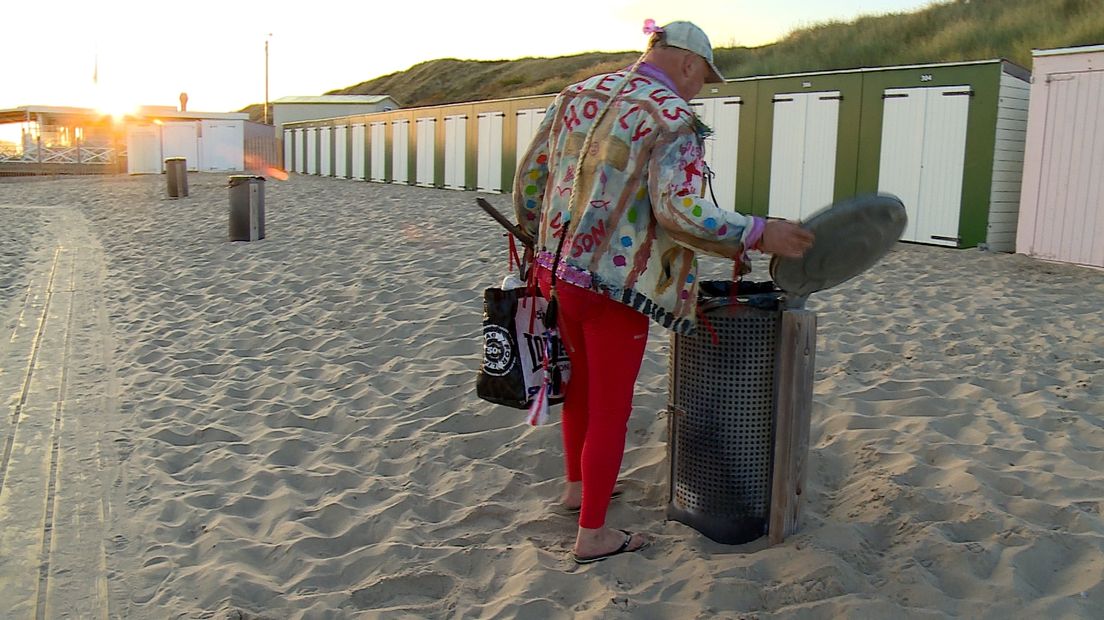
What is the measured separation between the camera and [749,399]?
2.98 metres

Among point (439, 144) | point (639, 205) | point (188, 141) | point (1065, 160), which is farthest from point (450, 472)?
point (188, 141)

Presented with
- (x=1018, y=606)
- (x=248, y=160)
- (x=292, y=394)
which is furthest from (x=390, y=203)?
(x=248, y=160)

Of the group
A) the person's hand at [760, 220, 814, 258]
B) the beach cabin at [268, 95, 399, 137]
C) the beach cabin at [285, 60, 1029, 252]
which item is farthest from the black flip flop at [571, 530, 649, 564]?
the beach cabin at [268, 95, 399, 137]

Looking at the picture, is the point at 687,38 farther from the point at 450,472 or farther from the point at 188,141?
the point at 188,141

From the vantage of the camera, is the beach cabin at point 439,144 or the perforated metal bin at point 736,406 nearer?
the perforated metal bin at point 736,406

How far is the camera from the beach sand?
9.21 ft

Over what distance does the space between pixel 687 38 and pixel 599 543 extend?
1527mm

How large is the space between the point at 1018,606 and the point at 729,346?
3.45 ft

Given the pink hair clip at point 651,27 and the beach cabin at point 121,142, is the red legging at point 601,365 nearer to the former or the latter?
the pink hair clip at point 651,27

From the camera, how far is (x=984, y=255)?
10812 mm

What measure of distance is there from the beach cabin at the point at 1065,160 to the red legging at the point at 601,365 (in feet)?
29.3

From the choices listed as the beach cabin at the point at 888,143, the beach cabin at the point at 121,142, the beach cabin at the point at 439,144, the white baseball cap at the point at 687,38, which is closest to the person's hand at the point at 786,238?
the white baseball cap at the point at 687,38

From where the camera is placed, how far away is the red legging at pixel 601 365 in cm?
278

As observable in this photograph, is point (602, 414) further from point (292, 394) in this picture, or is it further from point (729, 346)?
point (292, 394)
